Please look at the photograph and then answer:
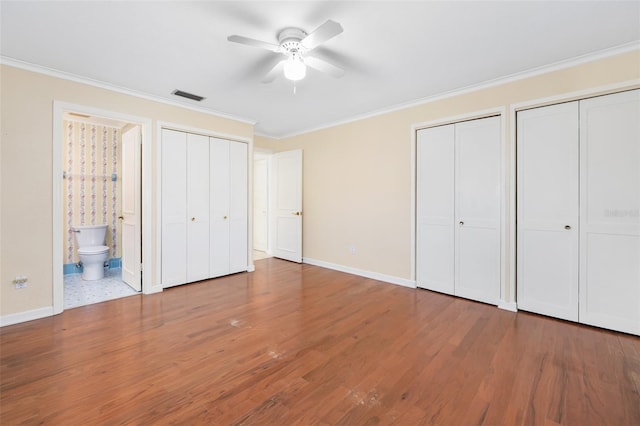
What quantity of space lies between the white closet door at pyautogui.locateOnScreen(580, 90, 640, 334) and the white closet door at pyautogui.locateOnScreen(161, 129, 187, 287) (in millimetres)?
4662

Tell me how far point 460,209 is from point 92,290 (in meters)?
4.90

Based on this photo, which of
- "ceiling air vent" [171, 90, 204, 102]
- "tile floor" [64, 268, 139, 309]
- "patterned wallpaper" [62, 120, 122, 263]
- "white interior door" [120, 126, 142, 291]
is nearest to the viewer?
"tile floor" [64, 268, 139, 309]

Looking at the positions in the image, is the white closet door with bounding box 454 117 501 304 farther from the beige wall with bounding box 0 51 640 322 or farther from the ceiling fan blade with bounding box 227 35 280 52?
the ceiling fan blade with bounding box 227 35 280 52

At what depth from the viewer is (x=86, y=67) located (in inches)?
111

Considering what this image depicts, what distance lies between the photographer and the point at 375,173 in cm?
427

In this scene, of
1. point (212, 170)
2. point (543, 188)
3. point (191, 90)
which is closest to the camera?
point (543, 188)

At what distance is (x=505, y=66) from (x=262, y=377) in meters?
3.58

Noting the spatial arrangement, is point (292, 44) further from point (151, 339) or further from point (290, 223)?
point (290, 223)

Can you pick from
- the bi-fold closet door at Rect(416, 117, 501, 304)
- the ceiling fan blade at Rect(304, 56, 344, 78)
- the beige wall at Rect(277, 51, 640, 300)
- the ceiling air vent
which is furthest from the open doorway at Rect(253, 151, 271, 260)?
the ceiling fan blade at Rect(304, 56, 344, 78)

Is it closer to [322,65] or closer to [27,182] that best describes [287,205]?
[322,65]

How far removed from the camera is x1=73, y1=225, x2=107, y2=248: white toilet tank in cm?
429

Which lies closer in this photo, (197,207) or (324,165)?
(197,207)

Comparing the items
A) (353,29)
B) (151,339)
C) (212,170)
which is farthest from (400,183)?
(151,339)

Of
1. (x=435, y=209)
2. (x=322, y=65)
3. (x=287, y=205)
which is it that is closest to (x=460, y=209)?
(x=435, y=209)
